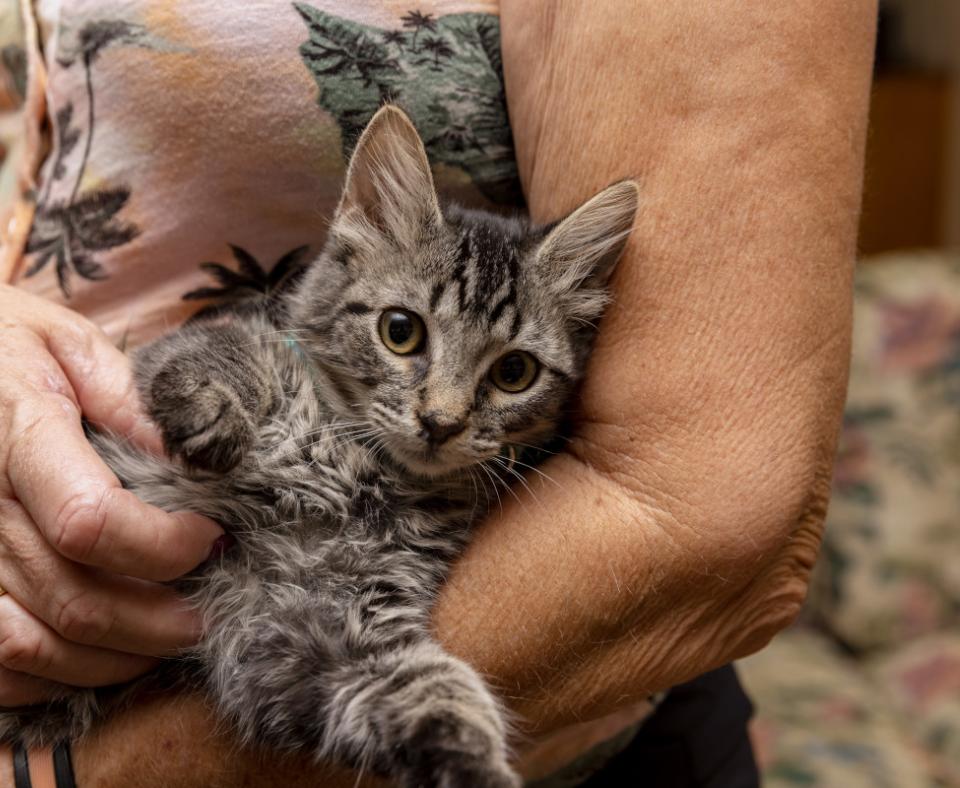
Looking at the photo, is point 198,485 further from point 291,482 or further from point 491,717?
point 491,717

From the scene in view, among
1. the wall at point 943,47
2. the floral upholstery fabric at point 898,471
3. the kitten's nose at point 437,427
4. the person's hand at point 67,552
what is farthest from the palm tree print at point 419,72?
the wall at point 943,47

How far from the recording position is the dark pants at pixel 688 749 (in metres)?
1.51

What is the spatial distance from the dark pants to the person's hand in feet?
2.50

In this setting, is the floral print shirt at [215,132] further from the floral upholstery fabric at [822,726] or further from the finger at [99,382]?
the floral upholstery fabric at [822,726]

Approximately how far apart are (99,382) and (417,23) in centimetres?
64

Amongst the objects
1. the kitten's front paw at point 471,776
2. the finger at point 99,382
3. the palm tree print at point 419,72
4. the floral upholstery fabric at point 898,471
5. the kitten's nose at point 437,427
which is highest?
the palm tree print at point 419,72

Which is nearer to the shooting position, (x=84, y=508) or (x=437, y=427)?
(x=84, y=508)

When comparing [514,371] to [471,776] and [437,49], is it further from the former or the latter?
[471,776]

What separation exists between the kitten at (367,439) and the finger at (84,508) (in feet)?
0.28

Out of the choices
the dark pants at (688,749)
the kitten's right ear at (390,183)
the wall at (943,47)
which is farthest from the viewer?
the wall at (943,47)

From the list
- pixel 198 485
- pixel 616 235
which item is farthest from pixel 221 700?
pixel 616 235

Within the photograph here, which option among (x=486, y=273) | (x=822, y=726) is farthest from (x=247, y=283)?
(x=822, y=726)

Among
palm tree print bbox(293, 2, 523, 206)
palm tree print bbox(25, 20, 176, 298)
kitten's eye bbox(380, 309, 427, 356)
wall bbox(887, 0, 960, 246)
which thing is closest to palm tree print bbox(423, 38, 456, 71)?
palm tree print bbox(293, 2, 523, 206)

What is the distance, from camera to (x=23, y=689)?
1.20m
